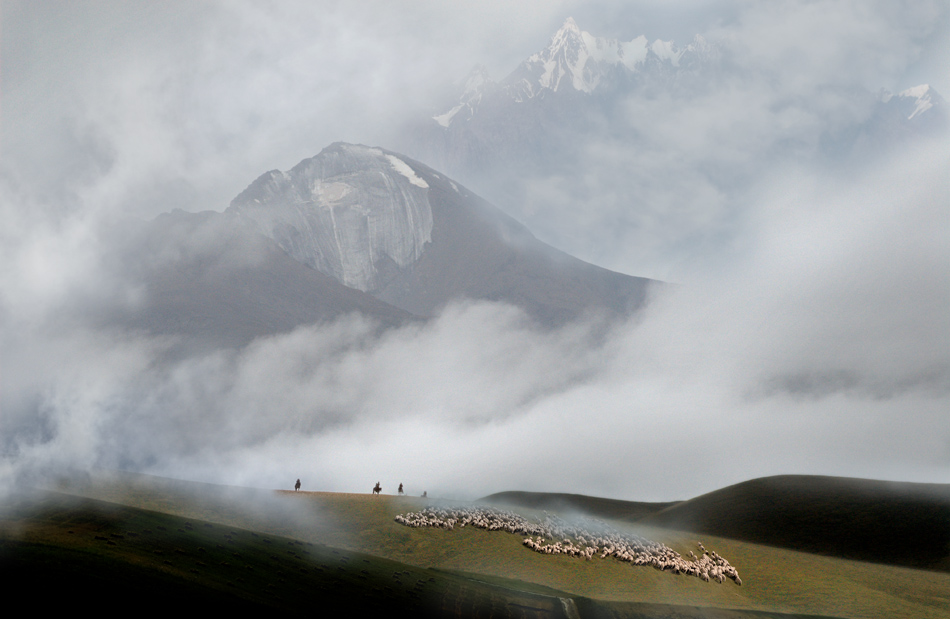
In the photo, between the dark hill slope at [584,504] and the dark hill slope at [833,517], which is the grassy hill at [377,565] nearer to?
the dark hill slope at [833,517]

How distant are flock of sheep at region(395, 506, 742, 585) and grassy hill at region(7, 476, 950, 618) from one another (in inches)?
64.4

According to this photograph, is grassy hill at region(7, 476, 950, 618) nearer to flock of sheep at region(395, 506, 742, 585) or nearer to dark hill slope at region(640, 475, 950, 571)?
flock of sheep at region(395, 506, 742, 585)

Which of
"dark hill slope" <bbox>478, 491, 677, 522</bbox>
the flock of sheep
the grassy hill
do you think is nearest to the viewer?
the grassy hill

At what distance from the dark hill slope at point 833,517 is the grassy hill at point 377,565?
2183 centimetres

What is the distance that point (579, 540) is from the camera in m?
70.4

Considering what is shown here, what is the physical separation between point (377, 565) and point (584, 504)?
131254mm

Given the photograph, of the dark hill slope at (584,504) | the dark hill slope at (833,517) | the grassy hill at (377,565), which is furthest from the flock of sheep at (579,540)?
the dark hill slope at (584,504)

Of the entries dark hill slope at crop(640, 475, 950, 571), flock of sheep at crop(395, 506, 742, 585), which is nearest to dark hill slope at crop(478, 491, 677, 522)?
dark hill slope at crop(640, 475, 950, 571)

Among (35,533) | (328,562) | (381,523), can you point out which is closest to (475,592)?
(328,562)

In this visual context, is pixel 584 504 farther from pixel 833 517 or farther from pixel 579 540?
pixel 579 540

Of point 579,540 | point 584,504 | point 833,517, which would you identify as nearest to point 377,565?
point 579,540

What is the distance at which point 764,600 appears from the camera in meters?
62.2

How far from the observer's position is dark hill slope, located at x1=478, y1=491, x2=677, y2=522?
15638 cm

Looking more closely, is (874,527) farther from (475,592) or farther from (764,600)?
(475,592)
